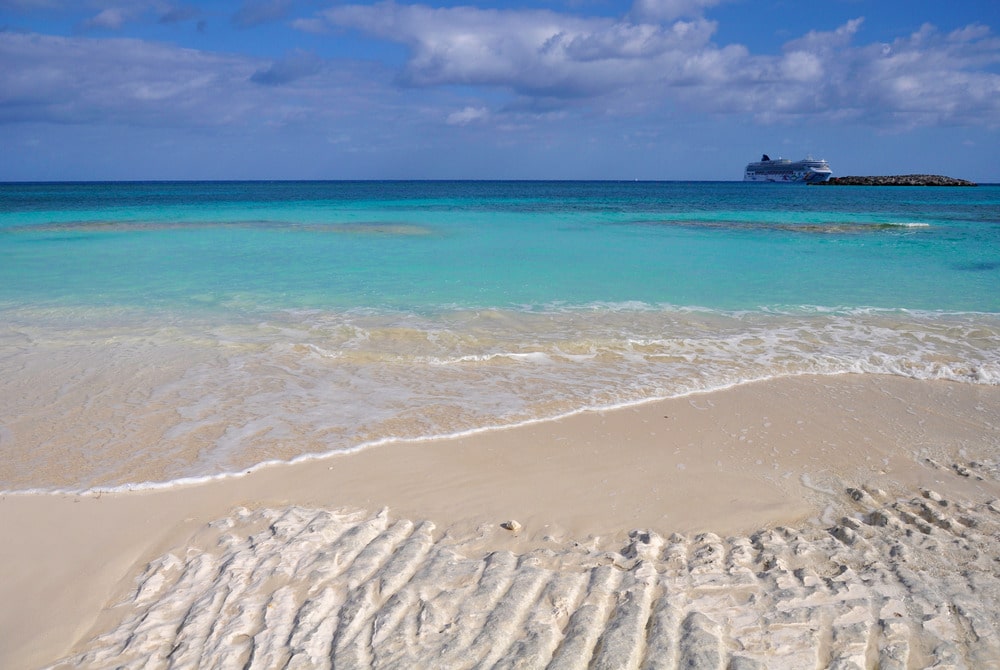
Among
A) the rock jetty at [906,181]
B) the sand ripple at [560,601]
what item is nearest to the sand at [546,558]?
the sand ripple at [560,601]

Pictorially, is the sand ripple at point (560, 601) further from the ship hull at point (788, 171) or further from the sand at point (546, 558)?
the ship hull at point (788, 171)

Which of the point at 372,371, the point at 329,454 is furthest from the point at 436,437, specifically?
the point at 372,371

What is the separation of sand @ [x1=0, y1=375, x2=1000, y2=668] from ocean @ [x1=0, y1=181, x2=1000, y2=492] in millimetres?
658

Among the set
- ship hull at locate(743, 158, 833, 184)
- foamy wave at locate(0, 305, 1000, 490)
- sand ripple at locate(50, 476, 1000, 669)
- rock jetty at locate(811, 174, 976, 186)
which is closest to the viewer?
sand ripple at locate(50, 476, 1000, 669)

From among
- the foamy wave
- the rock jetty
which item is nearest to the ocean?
the foamy wave

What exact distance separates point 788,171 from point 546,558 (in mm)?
142176

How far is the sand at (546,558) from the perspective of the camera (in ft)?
9.32

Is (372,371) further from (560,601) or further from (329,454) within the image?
(560,601)

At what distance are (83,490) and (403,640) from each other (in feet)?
10.0

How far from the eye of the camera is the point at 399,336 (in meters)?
8.79

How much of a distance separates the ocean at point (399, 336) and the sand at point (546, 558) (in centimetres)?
66

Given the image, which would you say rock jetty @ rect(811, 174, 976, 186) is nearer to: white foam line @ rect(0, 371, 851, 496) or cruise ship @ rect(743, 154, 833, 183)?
cruise ship @ rect(743, 154, 833, 183)

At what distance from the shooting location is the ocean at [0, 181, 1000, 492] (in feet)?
18.6

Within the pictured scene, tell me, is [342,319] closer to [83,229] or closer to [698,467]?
[698,467]
